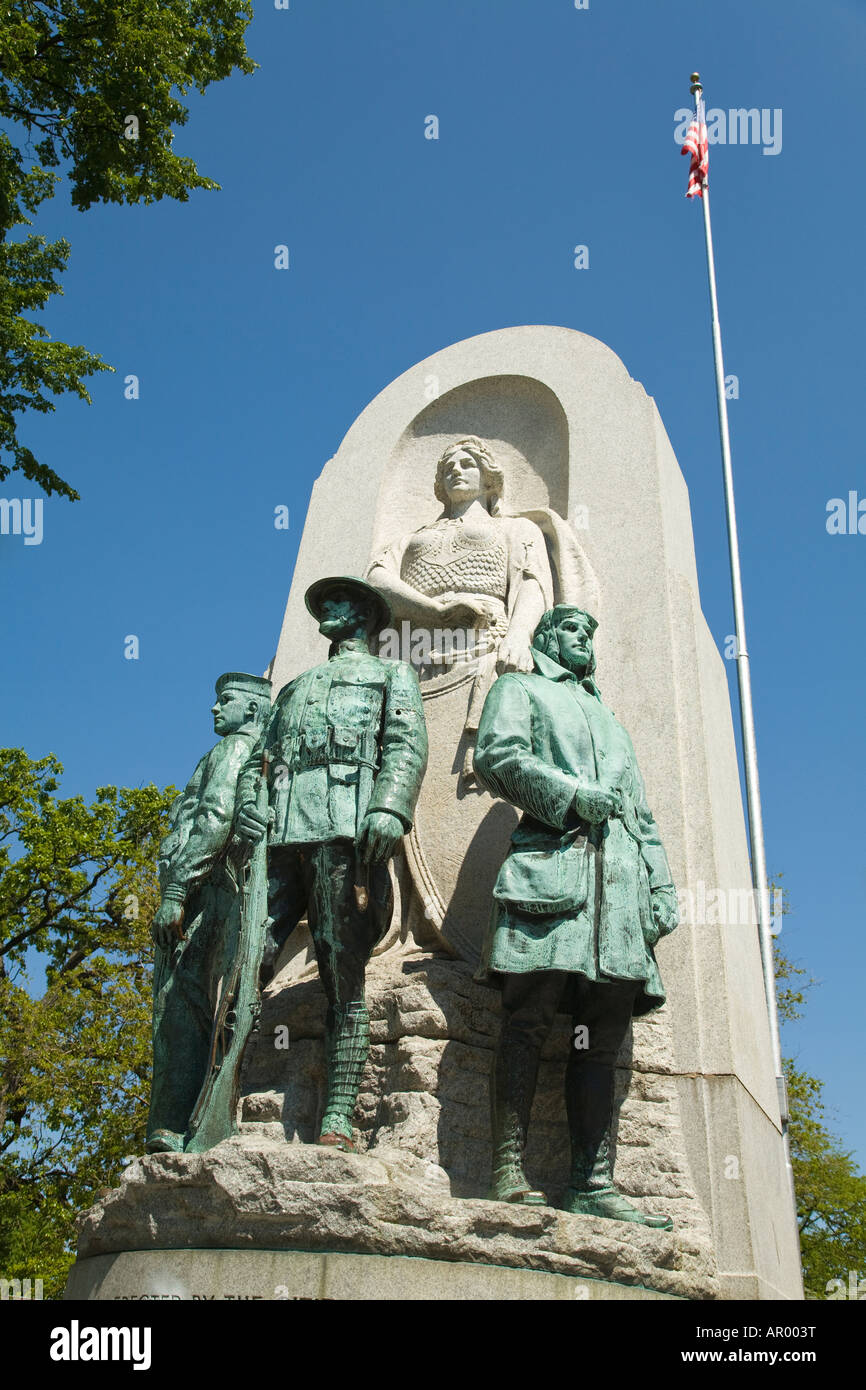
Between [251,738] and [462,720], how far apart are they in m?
1.12

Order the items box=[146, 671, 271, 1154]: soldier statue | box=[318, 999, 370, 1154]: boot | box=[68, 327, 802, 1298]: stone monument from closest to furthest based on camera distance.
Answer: box=[68, 327, 802, 1298]: stone monument → box=[318, 999, 370, 1154]: boot → box=[146, 671, 271, 1154]: soldier statue

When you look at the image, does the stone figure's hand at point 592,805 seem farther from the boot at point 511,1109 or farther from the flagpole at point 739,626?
the flagpole at point 739,626

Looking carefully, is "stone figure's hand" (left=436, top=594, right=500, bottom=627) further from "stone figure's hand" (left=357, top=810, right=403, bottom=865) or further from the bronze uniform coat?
"stone figure's hand" (left=357, top=810, right=403, bottom=865)

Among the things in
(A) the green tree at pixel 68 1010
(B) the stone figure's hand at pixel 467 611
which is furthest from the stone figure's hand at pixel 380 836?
(A) the green tree at pixel 68 1010

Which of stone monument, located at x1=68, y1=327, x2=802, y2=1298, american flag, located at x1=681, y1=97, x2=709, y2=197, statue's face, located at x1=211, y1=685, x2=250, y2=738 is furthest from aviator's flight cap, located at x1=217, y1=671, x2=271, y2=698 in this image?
american flag, located at x1=681, y1=97, x2=709, y2=197

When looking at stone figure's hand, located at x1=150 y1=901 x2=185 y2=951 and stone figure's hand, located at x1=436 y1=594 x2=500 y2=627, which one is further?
stone figure's hand, located at x1=436 y1=594 x2=500 y2=627

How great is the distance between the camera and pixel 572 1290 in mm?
3824

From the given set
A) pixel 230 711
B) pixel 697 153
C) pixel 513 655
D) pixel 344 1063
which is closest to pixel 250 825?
pixel 344 1063

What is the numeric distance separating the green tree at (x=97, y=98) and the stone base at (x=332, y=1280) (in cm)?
711

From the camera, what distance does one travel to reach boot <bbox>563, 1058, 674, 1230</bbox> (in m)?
4.32

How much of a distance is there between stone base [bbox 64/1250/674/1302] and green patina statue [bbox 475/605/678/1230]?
0.38 meters
